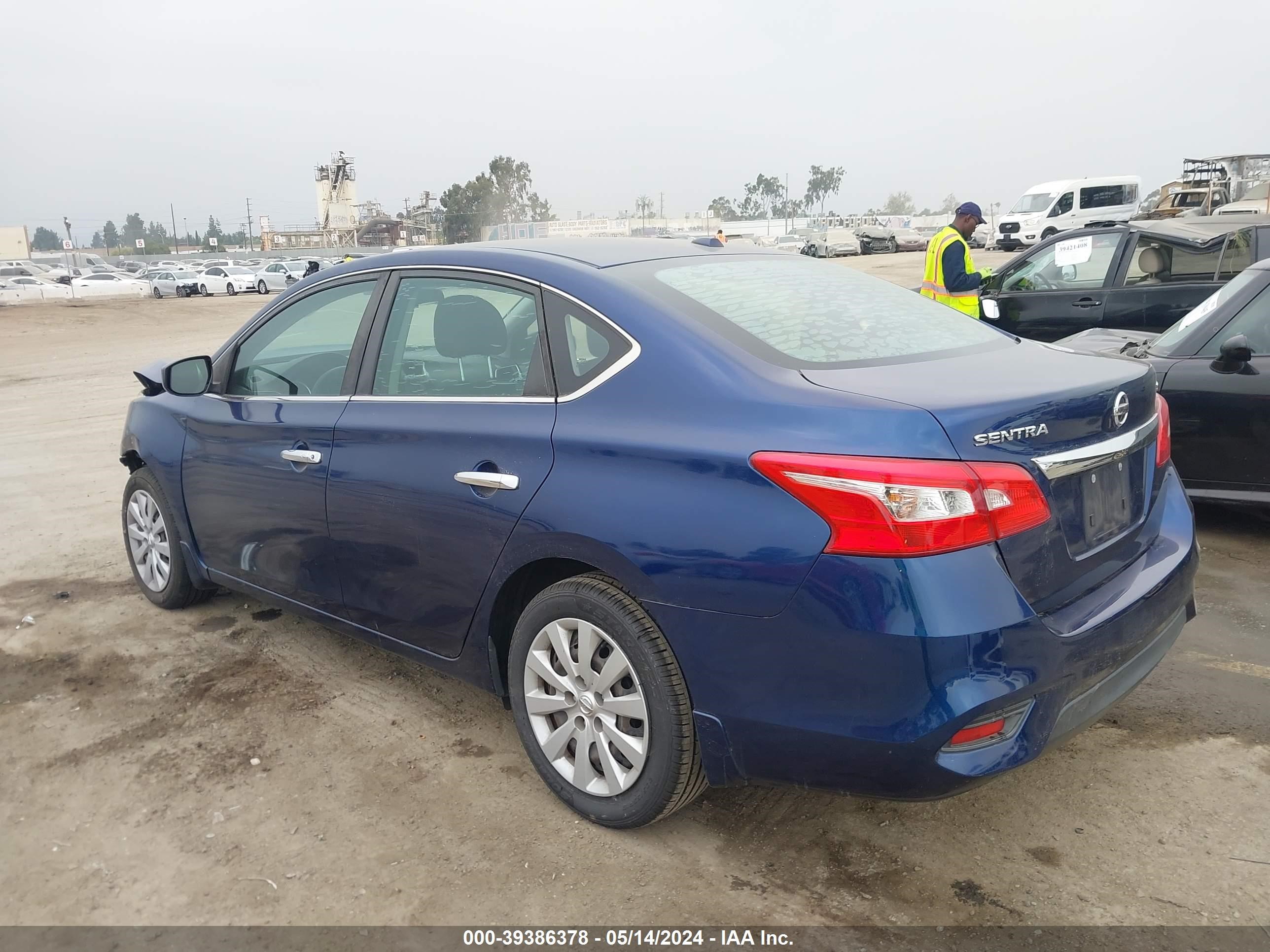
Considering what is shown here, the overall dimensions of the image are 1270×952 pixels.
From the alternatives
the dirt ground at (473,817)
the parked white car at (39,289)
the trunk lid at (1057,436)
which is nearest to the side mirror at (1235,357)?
the dirt ground at (473,817)

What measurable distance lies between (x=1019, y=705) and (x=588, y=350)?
1482 millimetres

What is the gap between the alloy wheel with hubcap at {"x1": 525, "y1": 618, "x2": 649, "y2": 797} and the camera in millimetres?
2777

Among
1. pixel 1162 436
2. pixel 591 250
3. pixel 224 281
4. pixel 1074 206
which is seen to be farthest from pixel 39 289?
pixel 1162 436

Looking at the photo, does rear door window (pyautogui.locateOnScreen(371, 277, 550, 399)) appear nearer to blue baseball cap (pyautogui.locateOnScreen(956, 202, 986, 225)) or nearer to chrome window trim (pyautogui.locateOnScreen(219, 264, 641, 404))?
chrome window trim (pyautogui.locateOnScreen(219, 264, 641, 404))

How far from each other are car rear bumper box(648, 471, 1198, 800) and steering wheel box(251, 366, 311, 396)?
196 cm

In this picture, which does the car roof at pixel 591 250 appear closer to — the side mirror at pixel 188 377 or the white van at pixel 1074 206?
the side mirror at pixel 188 377

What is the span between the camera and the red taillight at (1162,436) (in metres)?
3.07

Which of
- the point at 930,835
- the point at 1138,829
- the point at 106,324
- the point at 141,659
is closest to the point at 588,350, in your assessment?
the point at 930,835

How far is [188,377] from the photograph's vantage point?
4.34m

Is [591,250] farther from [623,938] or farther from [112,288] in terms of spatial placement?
[112,288]

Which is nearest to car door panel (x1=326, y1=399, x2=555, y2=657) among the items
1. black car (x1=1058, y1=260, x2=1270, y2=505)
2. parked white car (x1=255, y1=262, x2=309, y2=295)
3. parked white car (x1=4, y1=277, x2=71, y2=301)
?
black car (x1=1058, y1=260, x2=1270, y2=505)

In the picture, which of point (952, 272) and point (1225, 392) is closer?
point (1225, 392)

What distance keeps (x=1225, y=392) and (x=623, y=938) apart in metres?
4.34

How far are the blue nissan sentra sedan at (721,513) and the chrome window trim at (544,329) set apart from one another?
0.01 m
